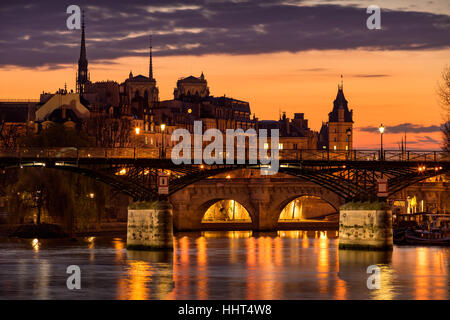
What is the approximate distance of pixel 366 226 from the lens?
4033 inches

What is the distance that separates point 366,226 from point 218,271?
2014cm

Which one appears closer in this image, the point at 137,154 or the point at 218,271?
the point at 218,271

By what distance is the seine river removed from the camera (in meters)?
72.3

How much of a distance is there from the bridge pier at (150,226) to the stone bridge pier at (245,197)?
5050 centimetres

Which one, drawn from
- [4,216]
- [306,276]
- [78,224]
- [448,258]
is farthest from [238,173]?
[306,276]

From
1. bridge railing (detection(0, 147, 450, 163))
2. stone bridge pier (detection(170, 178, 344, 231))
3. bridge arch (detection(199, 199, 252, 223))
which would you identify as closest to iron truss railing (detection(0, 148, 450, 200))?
bridge railing (detection(0, 147, 450, 163))

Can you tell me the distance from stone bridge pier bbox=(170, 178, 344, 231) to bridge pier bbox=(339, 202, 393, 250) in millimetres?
50144

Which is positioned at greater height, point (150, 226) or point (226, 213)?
point (226, 213)

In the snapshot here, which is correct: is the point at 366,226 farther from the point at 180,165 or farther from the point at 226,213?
the point at 226,213

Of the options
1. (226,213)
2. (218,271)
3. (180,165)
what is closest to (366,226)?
(180,165)

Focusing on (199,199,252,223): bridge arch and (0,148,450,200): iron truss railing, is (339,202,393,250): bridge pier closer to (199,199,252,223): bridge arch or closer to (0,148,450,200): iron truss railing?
(0,148,450,200): iron truss railing

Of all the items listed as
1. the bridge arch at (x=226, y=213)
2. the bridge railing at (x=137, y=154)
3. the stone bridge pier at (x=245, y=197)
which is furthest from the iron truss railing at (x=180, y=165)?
the bridge arch at (x=226, y=213)

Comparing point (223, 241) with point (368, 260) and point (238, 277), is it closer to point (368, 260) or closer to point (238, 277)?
point (368, 260)
